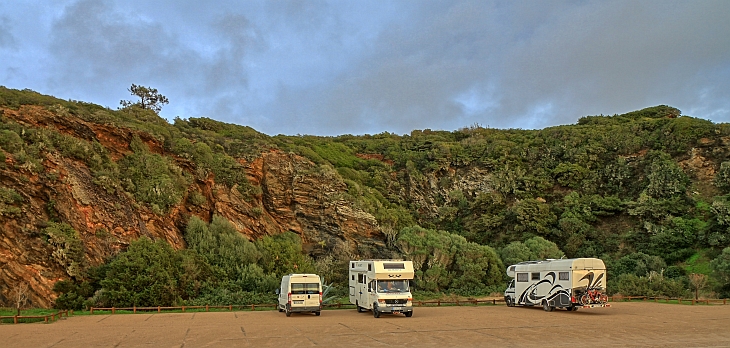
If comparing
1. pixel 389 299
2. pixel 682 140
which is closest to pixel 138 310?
pixel 389 299

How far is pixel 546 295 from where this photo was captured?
82.6 ft

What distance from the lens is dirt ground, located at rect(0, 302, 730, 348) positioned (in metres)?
13.8

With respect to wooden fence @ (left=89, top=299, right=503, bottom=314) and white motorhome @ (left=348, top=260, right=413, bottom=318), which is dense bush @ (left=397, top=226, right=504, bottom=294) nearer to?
wooden fence @ (left=89, top=299, right=503, bottom=314)

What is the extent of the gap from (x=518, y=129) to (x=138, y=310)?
57.0m

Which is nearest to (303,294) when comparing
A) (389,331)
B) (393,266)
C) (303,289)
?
(303,289)

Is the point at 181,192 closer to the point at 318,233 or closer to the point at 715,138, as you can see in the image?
the point at 318,233

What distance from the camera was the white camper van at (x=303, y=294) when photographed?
2297 centimetres

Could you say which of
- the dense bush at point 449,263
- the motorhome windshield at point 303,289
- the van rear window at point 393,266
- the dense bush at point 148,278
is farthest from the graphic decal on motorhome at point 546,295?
the dense bush at point 148,278

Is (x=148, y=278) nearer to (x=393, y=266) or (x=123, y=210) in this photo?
(x=123, y=210)

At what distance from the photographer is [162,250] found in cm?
2739

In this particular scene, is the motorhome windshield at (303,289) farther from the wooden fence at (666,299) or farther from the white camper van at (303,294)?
the wooden fence at (666,299)

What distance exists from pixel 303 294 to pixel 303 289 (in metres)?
0.23

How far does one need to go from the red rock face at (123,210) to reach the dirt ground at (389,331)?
5.73 m

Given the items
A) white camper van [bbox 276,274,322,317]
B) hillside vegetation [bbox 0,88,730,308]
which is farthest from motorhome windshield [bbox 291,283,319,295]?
hillside vegetation [bbox 0,88,730,308]
